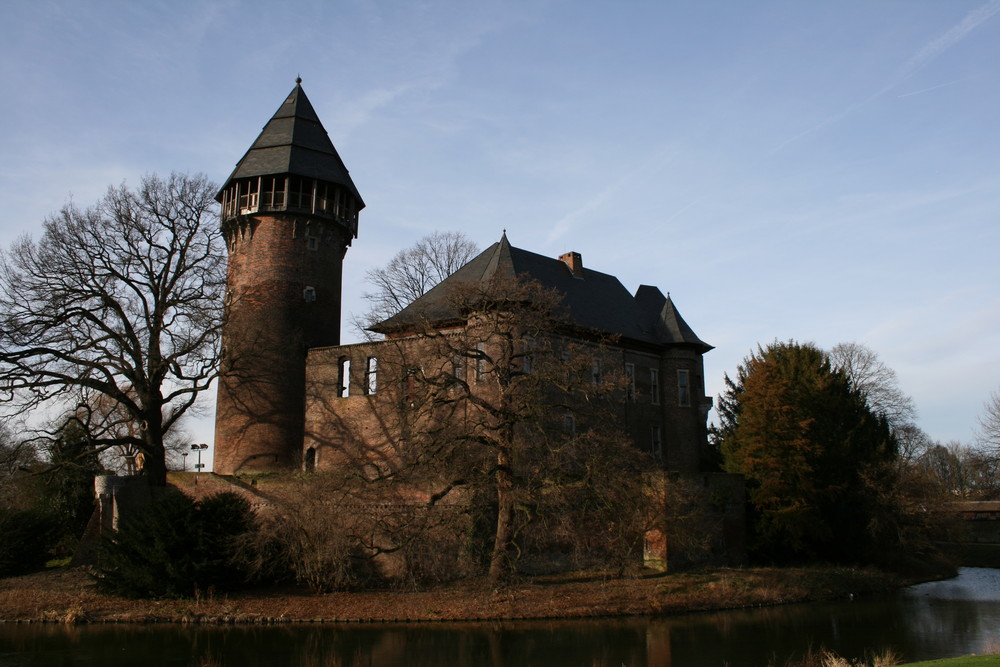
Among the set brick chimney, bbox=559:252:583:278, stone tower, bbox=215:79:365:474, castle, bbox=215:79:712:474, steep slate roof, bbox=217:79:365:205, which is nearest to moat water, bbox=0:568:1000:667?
castle, bbox=215:79:712:474

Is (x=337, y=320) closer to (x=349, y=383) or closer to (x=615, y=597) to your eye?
(x=349, y=383)

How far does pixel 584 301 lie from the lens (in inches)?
1187

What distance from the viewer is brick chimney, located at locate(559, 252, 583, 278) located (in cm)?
3162

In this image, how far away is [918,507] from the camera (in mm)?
27109

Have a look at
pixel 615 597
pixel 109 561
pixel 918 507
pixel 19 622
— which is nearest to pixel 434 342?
pixel 615 597

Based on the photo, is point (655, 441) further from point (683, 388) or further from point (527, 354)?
point (527, 354)

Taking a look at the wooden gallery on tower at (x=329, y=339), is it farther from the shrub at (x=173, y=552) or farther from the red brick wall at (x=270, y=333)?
the shrub at (x=173, y=552)

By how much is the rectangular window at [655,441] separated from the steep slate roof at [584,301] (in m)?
3.15

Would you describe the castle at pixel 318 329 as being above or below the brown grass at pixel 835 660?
above

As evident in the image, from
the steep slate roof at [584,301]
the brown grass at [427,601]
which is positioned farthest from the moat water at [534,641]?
the steep slate roof at [584,301]

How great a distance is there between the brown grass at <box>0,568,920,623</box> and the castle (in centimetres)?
639

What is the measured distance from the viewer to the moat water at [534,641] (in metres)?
14.9

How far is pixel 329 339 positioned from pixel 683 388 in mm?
13116

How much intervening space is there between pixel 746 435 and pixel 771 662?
44.3ft
